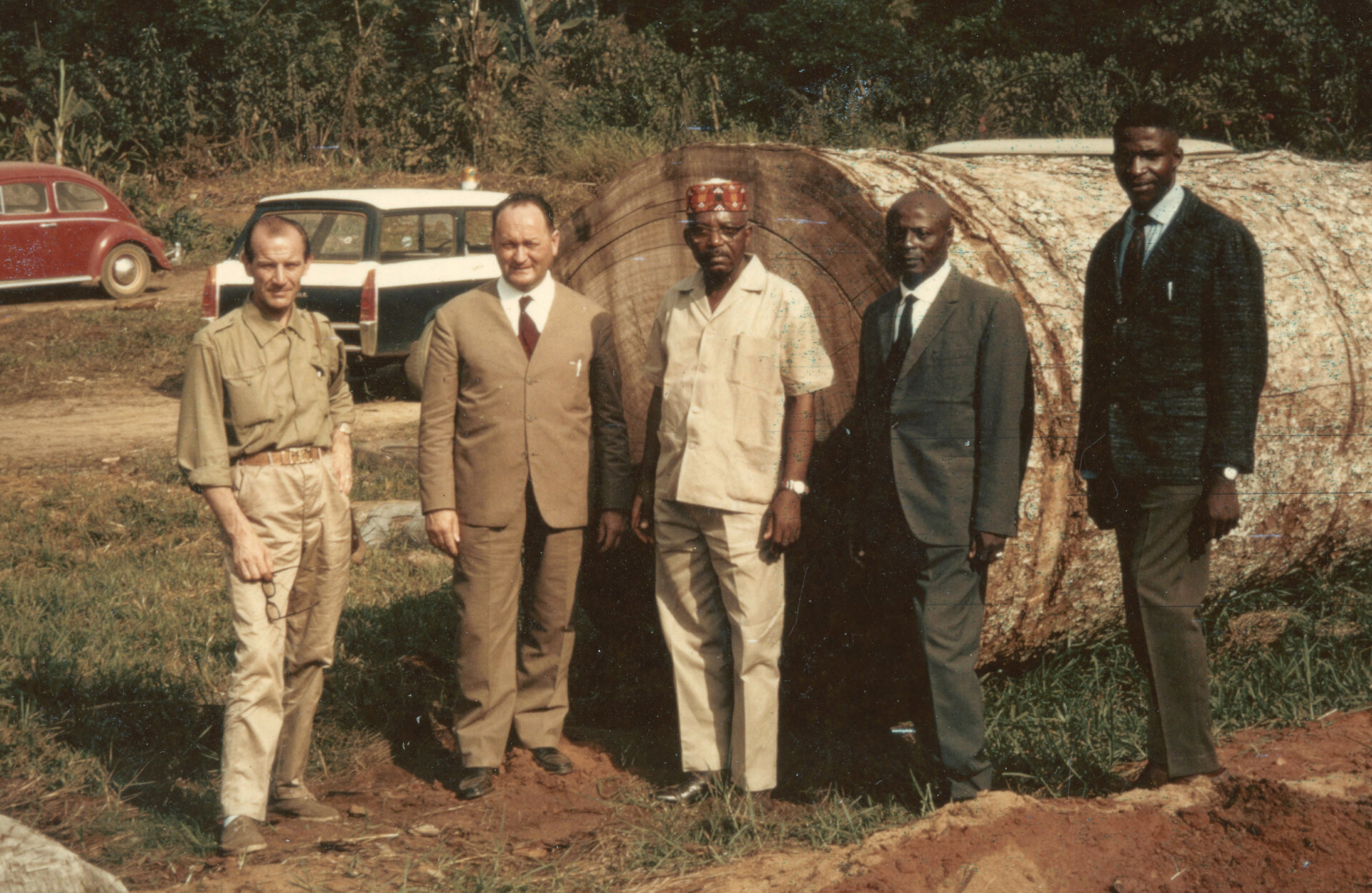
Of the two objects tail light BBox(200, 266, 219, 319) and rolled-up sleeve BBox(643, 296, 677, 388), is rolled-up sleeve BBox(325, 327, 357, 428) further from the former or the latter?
tail light BBox(200, 266, 219, 319)

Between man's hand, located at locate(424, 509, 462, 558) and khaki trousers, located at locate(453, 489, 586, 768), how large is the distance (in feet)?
0.14

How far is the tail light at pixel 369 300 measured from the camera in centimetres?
986

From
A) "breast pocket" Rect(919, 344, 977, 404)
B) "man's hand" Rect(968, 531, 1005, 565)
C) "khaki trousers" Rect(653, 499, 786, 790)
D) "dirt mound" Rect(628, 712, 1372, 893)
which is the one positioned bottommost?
"dirt mound" Rect(628, 712, 1372, 893)

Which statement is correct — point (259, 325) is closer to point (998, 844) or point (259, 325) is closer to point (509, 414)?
point (509, 414)

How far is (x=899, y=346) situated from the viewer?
3.49 m

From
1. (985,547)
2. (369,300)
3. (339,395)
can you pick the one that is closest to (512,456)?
(339,395)

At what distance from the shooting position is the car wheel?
48.2 ft

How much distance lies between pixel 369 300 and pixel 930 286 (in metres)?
7.16

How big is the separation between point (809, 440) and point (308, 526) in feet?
4.82

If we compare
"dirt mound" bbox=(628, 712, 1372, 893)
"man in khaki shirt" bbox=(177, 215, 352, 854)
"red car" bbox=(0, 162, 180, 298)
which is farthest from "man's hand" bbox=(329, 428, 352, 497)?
"red car" bbox=(0, 162, 180, 298)

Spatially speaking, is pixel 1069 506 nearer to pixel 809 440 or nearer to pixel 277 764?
pixel 809 440

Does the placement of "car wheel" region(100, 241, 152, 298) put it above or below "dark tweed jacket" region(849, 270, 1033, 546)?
above

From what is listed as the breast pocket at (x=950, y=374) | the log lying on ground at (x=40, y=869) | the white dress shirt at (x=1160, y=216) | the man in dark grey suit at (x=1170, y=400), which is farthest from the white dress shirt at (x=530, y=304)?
the log lying on ground at (x=40, y=869)

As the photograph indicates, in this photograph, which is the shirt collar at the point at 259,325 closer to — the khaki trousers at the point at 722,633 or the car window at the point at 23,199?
the khaki trousers at the point at 722,633
